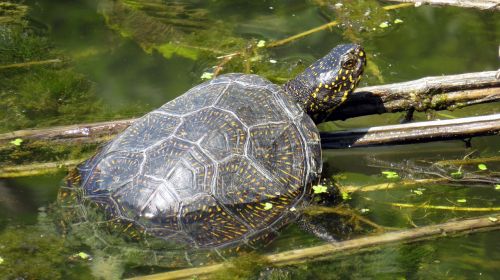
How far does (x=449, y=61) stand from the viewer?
675cm

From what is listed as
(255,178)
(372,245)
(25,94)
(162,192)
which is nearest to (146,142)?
(162,192)

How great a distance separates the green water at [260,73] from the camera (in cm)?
426

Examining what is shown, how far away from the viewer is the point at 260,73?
636cm

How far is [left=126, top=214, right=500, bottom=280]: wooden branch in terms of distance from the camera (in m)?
3.99

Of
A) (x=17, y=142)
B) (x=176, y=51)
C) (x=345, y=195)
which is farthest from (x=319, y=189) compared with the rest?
(x=176, y=51)

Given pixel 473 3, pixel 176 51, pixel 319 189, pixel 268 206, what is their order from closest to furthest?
pixel 268 206 < pixel 319 189 < pixel 473 3 < pixel 176 51

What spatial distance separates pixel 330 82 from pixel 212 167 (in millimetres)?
→ 1171

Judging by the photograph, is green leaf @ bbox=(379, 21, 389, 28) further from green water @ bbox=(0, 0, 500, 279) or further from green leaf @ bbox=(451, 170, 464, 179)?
green leaf @ bbox=(451, 170, 464, 179)

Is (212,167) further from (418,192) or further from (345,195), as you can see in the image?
(418,192)

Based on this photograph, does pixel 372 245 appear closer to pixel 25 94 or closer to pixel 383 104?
pixel 383 104

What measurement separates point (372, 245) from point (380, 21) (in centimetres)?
355

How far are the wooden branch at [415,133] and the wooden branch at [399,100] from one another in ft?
0.40

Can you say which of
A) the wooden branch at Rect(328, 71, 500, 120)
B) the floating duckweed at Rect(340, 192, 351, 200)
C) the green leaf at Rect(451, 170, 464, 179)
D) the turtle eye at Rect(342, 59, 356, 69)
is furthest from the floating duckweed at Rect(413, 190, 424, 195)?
the turtle eye at Rect(342, 59, 356, 69)

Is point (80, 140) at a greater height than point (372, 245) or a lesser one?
greater
